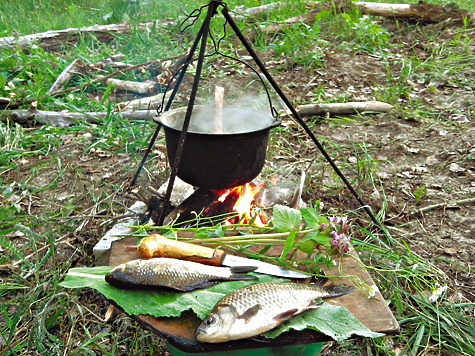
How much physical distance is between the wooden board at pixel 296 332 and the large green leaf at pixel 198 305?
4cm

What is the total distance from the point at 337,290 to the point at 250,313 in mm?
528

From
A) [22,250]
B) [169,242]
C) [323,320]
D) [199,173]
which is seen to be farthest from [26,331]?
[323,320]

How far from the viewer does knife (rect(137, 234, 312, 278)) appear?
1.93 meters

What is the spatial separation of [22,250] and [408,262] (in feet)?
9.84

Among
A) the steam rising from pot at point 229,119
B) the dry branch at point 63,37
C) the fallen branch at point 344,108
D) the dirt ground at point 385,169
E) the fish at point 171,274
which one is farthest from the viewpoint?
the dry branch at point 63,37

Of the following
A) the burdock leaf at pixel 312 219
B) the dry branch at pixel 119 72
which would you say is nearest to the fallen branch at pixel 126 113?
the dry branch at pixel 119 72

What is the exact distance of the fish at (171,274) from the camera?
1715 mm

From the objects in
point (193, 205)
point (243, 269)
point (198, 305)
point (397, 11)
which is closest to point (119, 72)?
point (193, 205)

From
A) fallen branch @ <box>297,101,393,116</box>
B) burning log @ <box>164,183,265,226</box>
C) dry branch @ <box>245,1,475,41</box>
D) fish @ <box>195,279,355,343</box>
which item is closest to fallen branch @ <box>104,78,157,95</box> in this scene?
fallen branch @ <box>297,101,393,116</box>

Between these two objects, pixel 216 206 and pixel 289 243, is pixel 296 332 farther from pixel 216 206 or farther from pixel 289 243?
pixel 216 206

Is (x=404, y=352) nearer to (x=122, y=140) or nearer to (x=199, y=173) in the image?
(x=199, y=173)

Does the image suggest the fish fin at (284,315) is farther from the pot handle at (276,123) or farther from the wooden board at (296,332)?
the pot handle at (276,123)

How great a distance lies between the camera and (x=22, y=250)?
3.12m

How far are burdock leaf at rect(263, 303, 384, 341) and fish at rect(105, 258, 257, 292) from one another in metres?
0.33
